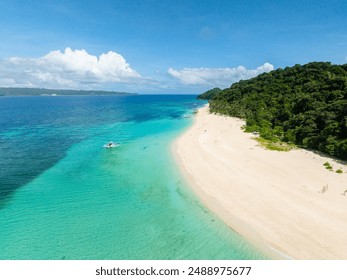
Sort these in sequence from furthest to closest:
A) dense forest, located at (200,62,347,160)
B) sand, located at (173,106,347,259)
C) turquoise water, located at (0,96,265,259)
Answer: dense forest, located at (200,62,347,160) → sand, located at (173,106,347,259) → turquoise water, located at (0,96,265,259)

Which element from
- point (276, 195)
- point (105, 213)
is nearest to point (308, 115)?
point (276, 195)

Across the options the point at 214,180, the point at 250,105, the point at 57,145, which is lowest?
the point at 57,145

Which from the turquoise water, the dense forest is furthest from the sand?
the dense forest

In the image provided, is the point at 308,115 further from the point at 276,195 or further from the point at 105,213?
the point at 105,213

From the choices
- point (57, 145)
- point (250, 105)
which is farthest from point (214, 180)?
point (250, 105)

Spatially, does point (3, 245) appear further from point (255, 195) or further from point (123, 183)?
point (255, 195)

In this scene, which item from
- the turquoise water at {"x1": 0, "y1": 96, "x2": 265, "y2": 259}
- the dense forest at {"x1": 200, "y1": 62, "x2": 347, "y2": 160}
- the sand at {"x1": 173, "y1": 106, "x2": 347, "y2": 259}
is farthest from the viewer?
the dense forest at {"x1": 200, "y1": 62, "x2": 347, "y2": 160}

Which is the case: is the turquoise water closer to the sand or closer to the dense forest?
the sand

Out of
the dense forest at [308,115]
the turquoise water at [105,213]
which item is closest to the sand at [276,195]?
the turquoise water at [105,213]
